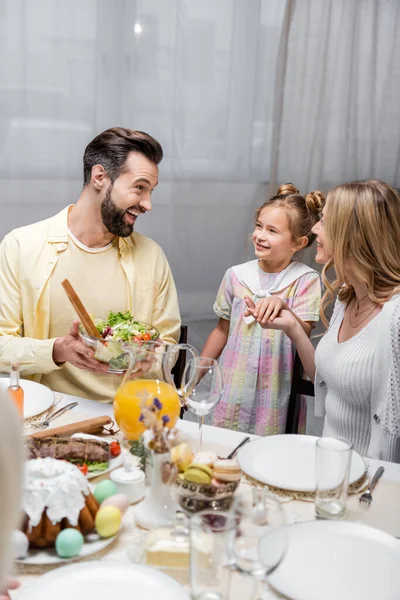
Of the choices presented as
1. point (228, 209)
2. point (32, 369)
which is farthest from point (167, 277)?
point (228, 209)

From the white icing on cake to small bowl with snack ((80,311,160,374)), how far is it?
513 mm

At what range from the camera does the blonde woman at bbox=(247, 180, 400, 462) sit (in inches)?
74.6

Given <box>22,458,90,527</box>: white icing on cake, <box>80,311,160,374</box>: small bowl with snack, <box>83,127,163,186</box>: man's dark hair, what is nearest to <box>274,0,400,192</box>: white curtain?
<box>83,127,163,186</box>: man's dark hair

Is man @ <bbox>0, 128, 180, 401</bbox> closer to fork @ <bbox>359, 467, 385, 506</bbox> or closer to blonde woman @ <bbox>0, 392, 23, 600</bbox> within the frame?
fork @ <bbox>359, 467, 385, 506</bbox>

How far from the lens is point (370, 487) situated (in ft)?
4.90

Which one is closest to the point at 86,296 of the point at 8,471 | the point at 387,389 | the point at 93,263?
the point at 93,263

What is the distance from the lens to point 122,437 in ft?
5.57

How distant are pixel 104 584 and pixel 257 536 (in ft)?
0.93

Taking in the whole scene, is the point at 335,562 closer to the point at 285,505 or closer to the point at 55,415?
the point at 285,505

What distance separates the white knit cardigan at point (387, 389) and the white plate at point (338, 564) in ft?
1.95

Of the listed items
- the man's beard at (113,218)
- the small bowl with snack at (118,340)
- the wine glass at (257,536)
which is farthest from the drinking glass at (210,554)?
the man's beard at (113,218)

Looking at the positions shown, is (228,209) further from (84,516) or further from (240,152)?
(84,516)

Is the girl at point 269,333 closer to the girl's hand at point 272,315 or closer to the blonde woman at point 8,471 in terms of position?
the girl's hand at point 272,315

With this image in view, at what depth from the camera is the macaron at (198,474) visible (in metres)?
1.30
